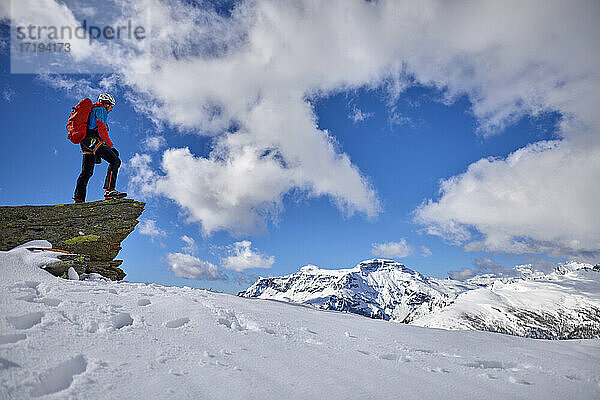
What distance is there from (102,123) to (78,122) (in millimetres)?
941

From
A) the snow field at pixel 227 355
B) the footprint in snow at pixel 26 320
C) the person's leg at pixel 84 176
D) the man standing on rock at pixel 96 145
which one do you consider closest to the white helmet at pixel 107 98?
the man standing on rock at pixel 96 145

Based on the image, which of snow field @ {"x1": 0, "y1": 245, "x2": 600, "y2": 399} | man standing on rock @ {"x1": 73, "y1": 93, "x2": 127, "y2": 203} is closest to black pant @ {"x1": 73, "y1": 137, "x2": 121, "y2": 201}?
man standing on rock @ {"x1": 73, "y1": 93, "x2": 127, "y2": 203}

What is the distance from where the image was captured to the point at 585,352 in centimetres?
724

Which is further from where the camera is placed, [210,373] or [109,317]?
[109,317]

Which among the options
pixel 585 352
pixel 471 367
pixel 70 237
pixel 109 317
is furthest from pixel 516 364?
pixel 70 237

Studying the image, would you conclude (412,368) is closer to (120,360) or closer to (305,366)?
(305,366)

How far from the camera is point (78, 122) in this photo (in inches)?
543

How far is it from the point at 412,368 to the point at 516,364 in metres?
2.47

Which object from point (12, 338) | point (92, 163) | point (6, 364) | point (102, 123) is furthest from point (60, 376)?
point (102, 123)

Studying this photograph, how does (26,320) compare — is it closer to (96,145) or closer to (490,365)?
(490,365)

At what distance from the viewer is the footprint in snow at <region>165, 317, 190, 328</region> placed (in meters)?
5.88

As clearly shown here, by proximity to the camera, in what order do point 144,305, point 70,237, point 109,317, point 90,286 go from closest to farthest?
point 109,317 < point 144,305 < point 90,286 < point 70,237

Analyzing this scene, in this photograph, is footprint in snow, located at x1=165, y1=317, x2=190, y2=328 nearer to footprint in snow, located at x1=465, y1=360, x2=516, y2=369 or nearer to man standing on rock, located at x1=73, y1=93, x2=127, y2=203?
footprint in snow, located at x1=465, y1=360, x2=516, y2=369

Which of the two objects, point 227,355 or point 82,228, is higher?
point 82,228
